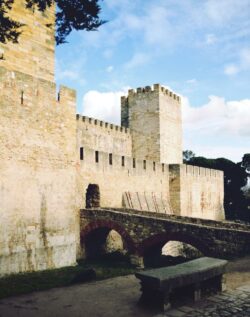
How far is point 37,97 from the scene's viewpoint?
11.8 meters

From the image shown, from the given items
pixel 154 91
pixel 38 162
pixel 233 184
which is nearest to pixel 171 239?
pixel 38 162

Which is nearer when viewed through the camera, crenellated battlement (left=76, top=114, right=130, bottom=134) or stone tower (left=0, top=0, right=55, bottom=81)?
stone tower (left=0, top=0, right=55, bottom=81)

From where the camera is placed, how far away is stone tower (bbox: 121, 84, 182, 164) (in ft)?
91.2

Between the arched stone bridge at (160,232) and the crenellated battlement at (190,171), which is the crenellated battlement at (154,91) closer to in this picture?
the crenellated battlement at (190,171)

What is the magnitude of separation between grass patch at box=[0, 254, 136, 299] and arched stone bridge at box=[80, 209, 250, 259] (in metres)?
1.01

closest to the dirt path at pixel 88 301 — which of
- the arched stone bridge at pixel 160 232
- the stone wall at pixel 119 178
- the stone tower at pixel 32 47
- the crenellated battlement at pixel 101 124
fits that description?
the arched stone bridge at pixel 160 232

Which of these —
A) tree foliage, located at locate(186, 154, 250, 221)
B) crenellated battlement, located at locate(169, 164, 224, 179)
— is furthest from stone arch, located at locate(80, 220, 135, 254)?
tree foliage, located at locate(186, 154, 250, 221)

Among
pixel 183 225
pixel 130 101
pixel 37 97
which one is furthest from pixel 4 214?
pixel 130 101

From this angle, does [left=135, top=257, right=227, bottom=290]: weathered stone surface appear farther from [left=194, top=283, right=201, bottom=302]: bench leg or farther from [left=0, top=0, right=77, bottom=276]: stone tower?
[left=0, top=0, right=77, bottom=276]: stone tower

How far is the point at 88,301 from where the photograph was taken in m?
5.80

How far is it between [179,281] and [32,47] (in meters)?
9.13

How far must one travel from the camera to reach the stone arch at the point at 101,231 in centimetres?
1401

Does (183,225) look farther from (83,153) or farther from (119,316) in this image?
(119,316)

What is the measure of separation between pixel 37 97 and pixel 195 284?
8.27m
